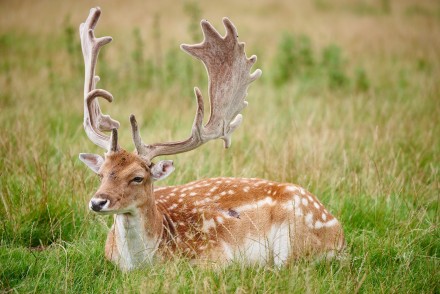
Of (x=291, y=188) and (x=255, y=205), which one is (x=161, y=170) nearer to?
(x=255, y=205)

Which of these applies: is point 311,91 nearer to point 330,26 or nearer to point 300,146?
point 300,146

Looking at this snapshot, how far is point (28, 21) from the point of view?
13.7 metres

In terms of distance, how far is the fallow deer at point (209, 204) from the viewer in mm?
3754

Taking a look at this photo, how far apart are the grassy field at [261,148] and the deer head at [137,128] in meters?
0.54

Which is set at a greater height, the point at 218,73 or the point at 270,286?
the point at 218,73

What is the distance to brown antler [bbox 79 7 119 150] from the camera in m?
3.94

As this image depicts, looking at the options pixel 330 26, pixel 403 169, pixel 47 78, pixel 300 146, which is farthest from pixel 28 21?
pixel 403 169

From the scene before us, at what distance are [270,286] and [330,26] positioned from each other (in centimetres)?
1179

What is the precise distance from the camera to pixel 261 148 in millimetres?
6039

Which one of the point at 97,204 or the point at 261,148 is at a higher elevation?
the point at 97,204

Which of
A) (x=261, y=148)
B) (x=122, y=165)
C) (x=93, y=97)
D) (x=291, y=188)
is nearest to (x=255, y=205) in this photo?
(x=291, y=188)

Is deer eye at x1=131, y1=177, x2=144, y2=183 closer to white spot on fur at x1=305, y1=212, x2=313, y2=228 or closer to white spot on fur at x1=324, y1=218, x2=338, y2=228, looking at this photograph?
white spot on fur at x1=305, y1=212, x2=313, y2=228

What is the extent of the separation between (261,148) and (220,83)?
6.57 ft

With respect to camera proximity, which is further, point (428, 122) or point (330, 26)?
point (330, 26)
